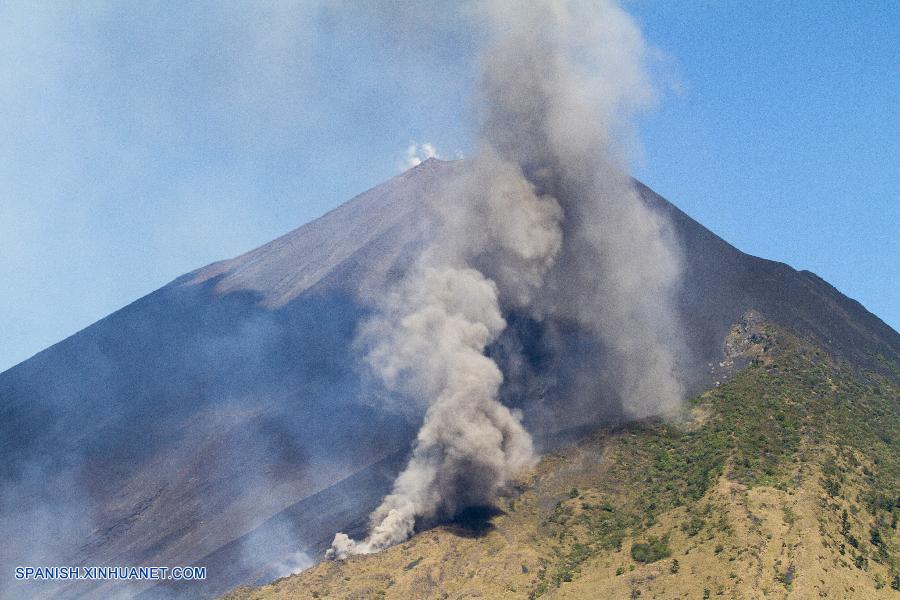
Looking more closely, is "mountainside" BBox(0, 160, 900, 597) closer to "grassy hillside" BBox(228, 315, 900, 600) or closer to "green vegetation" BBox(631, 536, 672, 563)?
"grassy hillside" BBox(228, 315, 900, 600)

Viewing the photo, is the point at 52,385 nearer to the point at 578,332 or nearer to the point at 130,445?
the point at 130,445

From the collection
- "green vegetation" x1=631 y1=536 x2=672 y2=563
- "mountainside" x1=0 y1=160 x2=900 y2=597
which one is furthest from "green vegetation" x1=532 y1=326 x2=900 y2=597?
"mountainside" x1=0 y1=160 x2=900 y2=597

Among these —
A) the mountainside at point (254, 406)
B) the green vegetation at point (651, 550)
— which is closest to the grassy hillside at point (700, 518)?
the green vegetation at point (651, 550)

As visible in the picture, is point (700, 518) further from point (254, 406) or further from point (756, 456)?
point (254, 406)

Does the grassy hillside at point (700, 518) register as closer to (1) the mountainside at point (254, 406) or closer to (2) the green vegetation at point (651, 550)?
(2) the green vegetation at point (651, 550)

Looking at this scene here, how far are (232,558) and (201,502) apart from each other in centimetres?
938

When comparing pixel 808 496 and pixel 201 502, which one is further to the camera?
pixel 201 502

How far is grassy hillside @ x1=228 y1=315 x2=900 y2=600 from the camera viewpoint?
42.0 metres

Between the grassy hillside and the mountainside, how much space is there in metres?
3.43

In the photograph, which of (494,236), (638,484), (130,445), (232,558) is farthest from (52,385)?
(638,484)

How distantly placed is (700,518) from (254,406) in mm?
42422

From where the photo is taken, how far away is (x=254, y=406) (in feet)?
235

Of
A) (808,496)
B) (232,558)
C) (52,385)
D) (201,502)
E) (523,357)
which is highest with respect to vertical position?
(52,385)

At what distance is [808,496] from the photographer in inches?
1827
